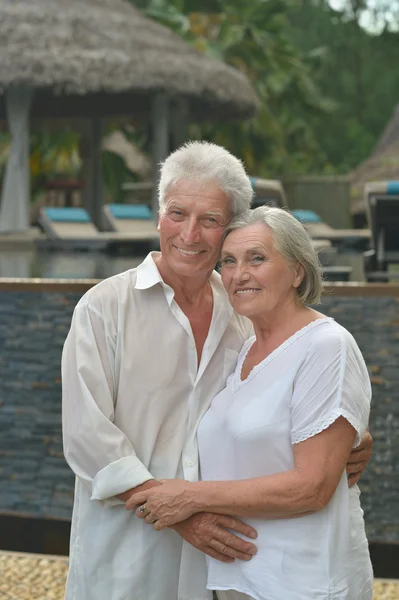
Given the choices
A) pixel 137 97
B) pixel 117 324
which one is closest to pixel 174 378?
pixel 117 324

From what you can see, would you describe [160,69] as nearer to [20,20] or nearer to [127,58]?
[127,58]

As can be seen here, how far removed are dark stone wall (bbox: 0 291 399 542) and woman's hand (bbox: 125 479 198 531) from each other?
2.24 m

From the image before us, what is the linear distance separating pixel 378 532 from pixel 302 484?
2471mm

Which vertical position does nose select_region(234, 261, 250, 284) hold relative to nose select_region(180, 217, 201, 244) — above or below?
below

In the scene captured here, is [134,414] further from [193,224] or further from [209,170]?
[209,170]

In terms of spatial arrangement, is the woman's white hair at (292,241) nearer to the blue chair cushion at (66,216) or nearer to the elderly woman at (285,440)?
the elderly woman at (285,440)

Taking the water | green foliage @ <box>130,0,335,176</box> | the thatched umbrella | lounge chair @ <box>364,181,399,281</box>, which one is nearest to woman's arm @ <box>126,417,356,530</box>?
the water

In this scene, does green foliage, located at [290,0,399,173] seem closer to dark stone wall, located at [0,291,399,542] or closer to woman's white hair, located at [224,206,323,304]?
dark stone wall, located at [0,291,399,542]

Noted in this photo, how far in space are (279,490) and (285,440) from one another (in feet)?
0.35

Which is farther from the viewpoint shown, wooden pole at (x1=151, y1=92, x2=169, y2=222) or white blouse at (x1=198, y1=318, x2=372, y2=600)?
wooden pole at (x1=151, y1=92, x2=169, y2=222)

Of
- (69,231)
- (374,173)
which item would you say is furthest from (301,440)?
(374,173)

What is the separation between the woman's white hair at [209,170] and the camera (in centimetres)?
217

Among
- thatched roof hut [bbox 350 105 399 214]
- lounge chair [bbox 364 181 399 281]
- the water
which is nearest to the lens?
lounge chair [bbox 364 181 399 281]

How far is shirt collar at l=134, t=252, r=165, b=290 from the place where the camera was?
2.27 metres
